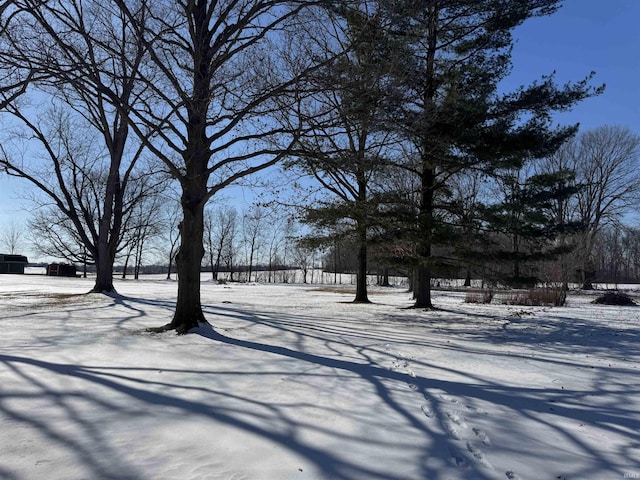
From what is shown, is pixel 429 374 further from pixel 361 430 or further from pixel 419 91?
pixel 419 91

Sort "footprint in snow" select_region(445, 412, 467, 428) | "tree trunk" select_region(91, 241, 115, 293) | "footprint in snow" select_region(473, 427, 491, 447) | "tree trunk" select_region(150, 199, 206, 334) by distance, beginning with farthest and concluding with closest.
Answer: "tree trunk" select_region(91, 241, 115, 293) < "tree trunk" select_region(150, 199, 206, 334) < "footprint in snow" select_region(445, 412, 467, 428) < "footprint in snow" select_region(473, 427, 491, 447)

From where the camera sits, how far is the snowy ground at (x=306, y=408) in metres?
3.05

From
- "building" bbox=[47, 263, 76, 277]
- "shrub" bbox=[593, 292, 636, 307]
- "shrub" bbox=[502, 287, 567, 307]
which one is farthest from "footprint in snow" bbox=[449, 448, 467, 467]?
"building" bbox=[47, 263, 76, 277]

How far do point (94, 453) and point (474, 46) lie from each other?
1556 centimetres

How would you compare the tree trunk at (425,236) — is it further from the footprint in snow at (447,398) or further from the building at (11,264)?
the building at (11,264)

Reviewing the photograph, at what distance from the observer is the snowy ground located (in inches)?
120

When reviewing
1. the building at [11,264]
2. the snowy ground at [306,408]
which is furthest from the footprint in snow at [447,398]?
the building at [11,264]

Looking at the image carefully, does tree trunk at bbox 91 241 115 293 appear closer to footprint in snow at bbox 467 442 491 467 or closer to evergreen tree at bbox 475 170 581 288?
evergreen tree at bbox 475 170 581 288

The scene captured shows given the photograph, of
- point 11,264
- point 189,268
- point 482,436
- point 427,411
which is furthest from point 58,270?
point 482,436

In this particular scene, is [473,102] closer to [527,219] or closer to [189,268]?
[527,219]

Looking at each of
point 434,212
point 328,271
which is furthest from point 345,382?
point 328,271

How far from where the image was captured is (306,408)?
13.8 ft

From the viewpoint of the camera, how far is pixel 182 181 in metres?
8.88

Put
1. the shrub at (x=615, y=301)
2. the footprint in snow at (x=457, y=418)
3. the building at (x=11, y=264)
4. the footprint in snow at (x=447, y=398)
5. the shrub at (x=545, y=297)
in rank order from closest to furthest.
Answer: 1. the footprint in snow at (x=457, y=418)
2. the footprint in snow at (x=447, y=398)
3. the shrub at (x=545, y=297)
4. the shrub at (x=615, y=301)
5. the building at (x=11, y=264)
